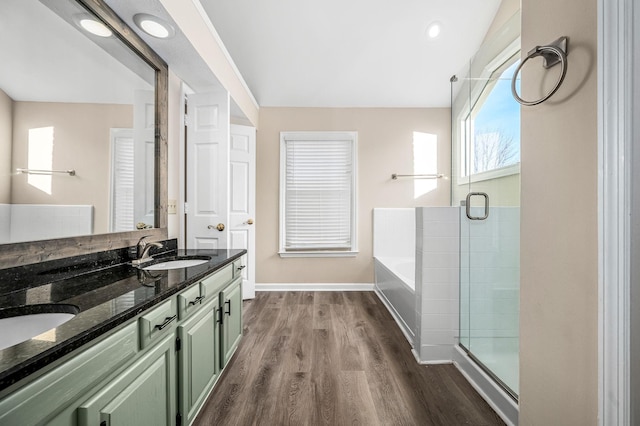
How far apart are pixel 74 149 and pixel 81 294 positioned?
2.31 feet

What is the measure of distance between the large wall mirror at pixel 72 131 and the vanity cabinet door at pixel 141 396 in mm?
625

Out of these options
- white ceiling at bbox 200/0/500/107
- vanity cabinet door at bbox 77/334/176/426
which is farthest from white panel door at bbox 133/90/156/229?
white ceiling at bbox 200/0/500/107

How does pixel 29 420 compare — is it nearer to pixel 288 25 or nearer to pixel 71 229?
pixel 71 229

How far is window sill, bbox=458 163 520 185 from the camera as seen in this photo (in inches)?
62.9

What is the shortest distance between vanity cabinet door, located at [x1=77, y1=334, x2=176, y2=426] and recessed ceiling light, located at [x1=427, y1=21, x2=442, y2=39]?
3.48 m

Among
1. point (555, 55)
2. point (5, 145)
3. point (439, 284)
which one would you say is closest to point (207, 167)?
point (5, 145)

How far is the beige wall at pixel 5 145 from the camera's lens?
997 mm

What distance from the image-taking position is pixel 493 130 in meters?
1.77

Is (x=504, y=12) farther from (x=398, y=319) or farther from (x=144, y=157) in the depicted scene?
(x=144, y=157)

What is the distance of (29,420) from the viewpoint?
568 millimetres

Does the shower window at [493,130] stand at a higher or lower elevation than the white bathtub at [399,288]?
higher

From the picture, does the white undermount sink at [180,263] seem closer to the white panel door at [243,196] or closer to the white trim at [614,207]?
the white panel door at [243,196]

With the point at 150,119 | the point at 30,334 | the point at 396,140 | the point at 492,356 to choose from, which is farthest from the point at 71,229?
the point at 396,140

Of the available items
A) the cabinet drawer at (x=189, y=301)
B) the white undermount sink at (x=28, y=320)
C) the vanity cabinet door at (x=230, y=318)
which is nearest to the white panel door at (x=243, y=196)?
the vanity cabinet door at (x=230, y=318)
